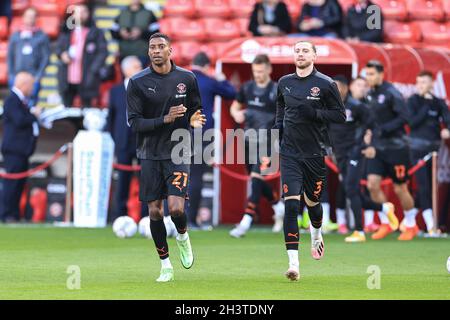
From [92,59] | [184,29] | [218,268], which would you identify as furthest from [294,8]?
[218,268]

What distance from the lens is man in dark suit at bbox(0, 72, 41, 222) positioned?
21203 millimetres

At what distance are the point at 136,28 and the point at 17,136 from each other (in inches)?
122

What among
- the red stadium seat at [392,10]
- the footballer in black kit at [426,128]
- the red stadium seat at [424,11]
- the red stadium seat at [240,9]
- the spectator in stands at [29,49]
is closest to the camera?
the footballer in black kit at [426,128]

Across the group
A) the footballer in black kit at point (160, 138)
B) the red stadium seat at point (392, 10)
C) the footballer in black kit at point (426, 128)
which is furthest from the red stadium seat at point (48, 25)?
the footballer in black kit at point (160, 138)

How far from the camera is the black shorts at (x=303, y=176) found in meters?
12.2

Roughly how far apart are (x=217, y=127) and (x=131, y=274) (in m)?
8.79

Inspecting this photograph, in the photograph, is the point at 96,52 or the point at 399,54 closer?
the point at 399,54

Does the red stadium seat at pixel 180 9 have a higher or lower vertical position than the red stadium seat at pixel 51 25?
higher

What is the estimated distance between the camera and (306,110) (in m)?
12.4

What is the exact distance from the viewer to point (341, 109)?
489 inches

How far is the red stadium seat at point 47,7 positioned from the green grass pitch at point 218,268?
28.5 ft

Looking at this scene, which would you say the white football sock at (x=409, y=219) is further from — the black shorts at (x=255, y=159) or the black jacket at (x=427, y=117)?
the black shorts at (x=255, y=159)
